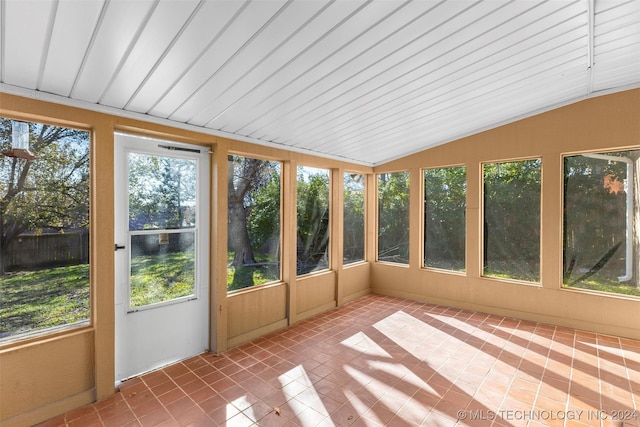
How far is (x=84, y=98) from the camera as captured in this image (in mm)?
2293

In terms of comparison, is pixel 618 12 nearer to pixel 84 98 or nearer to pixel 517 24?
pixel 517 24

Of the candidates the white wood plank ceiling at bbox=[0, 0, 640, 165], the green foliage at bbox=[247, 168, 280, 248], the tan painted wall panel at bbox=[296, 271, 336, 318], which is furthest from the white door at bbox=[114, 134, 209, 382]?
the tan painted wall panel at bbox=[296, 271, 336, 318]

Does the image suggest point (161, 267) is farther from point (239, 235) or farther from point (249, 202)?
point (249, 202)

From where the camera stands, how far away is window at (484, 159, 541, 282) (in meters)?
4.30

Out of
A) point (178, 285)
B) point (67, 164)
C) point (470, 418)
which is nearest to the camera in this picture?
point (470, 418)

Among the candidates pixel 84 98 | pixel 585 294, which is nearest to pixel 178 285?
pixel 84 98

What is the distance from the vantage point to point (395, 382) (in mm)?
2709

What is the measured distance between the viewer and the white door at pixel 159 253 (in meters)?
2.73

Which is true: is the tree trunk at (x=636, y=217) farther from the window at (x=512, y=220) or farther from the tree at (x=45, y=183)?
the tree at (x=45, y=183)

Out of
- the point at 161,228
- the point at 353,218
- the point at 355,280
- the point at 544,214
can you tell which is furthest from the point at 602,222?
the point at 161,228

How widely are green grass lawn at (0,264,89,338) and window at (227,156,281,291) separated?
134 cm

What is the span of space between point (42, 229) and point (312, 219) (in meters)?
3.08

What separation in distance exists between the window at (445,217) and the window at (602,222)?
1.29m

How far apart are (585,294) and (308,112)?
13.6ft
